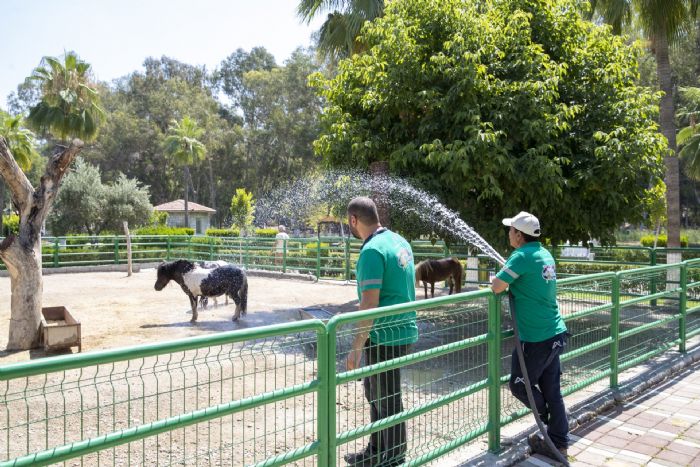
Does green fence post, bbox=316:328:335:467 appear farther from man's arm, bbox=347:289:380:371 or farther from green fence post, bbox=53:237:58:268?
green fence post, bbox=53:237:58:268

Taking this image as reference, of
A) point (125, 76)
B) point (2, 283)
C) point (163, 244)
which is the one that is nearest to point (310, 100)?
point (125, 76)

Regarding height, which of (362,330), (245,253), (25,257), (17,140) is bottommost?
(362,330)

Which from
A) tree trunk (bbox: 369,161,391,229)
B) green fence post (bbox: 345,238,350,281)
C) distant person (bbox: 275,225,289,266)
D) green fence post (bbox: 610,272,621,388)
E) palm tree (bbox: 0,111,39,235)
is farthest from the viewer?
palm tree (bbox: 0,111,39,235)

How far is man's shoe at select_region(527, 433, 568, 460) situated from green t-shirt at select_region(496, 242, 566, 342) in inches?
29.8

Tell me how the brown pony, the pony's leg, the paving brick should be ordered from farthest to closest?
1. the brown pony
2. the pony's leg
3. the paving brick

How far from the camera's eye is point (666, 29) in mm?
13875

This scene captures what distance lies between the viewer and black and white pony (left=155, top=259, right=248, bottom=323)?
34.8 ft

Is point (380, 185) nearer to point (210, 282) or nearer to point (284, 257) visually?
point (210, 282)

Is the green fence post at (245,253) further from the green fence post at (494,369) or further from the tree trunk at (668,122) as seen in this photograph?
the green fence post at (494,369)

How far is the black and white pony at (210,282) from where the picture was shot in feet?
34.8

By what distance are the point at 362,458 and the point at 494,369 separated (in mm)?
1151

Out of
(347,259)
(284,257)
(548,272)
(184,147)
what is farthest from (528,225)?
(184,147)

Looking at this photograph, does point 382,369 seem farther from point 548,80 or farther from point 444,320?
point 548,80

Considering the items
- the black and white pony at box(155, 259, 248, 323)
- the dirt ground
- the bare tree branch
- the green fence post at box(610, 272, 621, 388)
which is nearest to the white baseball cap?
the green fence post at box(610, 272, 621, 388)
